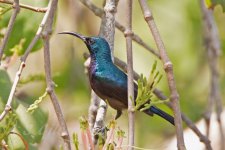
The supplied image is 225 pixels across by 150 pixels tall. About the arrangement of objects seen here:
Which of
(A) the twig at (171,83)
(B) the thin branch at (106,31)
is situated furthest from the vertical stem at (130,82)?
(B) the thin branch at (106,31)

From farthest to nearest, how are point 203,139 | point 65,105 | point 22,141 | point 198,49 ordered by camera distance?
point 198,49, point 65,105, point 203,139, point 22,141

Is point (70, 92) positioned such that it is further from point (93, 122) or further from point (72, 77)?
point (93, 122)

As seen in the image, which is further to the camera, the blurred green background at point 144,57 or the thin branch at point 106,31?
the blurred green background at point 144,57

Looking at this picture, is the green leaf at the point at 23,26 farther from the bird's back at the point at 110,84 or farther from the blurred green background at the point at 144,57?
the blurred green background at the point at 144,57

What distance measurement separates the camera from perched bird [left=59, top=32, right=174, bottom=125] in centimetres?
392

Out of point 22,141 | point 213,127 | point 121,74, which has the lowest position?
point 22,141

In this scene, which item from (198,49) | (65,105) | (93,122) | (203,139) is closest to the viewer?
(93,122)

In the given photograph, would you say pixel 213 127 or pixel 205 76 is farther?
pixel 205 76

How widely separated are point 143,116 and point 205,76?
69cm

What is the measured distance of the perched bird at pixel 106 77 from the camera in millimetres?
3922

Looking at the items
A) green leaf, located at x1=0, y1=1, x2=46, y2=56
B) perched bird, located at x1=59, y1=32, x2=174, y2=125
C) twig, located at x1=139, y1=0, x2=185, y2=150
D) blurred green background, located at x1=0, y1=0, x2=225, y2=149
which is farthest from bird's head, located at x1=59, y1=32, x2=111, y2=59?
blurred green background, located at x1=0, y1=0, x2=225, y2=149

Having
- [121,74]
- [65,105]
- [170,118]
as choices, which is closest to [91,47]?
[121,74]

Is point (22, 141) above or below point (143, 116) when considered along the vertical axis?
below

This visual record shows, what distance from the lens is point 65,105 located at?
5988 millimetres
